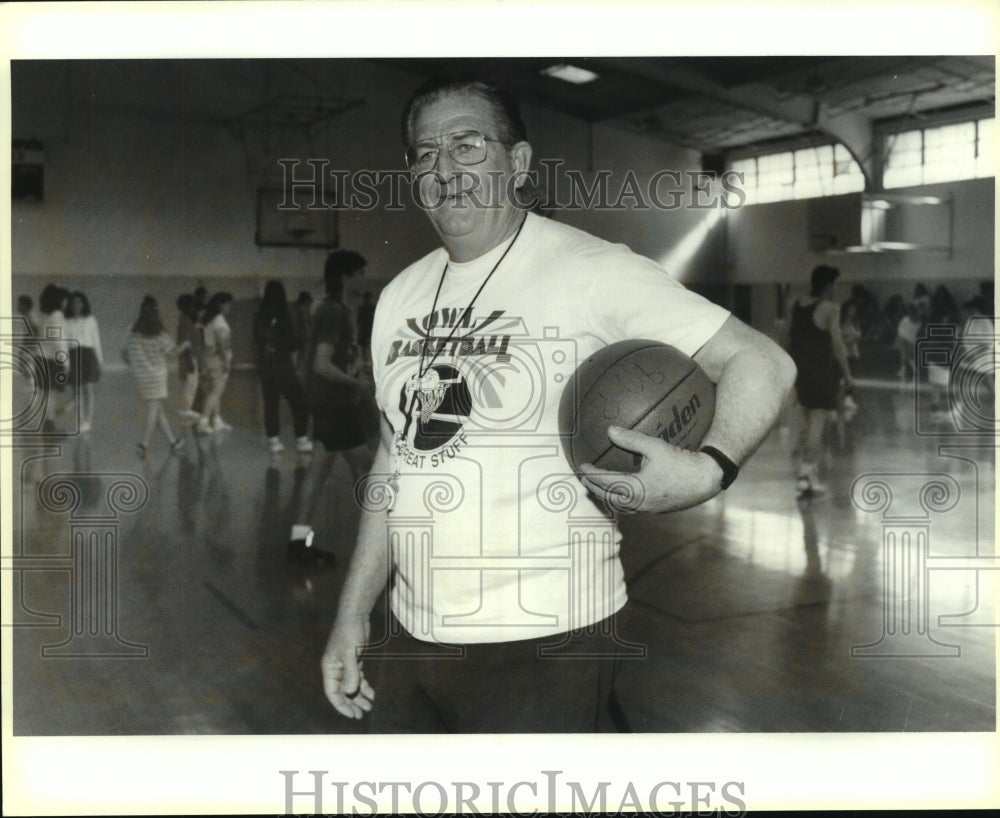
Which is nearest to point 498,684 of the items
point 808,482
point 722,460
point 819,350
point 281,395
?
point 722,460

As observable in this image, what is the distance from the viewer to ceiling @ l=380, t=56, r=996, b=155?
2910 millimetres

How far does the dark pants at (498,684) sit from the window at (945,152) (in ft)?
6.04

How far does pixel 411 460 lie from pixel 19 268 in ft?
5.02

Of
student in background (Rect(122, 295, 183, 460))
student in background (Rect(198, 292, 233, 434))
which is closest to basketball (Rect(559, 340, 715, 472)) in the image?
student in background (Rect(198, 292, 233, 434))

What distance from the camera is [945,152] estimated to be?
2.95 m

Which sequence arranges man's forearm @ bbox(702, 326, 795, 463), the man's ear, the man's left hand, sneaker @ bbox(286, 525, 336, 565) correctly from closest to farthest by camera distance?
the man's left hand → man's forearm @ bbox(702, 326, 795, 463) → the man's ear → sneaker @ bbox(286, 525, 336, 565)

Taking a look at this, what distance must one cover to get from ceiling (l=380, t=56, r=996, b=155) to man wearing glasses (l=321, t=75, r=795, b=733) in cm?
47

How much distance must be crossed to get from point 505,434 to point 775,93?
4.90 feet

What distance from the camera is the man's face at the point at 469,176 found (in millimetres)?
2736

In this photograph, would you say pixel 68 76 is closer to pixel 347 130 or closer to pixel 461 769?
pixel 347 130

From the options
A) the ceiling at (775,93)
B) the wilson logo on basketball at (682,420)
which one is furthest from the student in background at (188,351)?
the wilson logo on basketball at (682,420)

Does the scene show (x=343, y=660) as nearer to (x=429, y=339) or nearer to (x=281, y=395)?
(x=281, y=395)

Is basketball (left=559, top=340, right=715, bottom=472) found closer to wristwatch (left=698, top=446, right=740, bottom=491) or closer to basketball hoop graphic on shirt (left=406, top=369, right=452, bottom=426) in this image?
wristwatch (left=698, top=446, right=740, bottom=491)

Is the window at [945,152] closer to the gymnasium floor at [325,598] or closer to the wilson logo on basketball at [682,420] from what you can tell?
the gymnasium floor at [325,598]
